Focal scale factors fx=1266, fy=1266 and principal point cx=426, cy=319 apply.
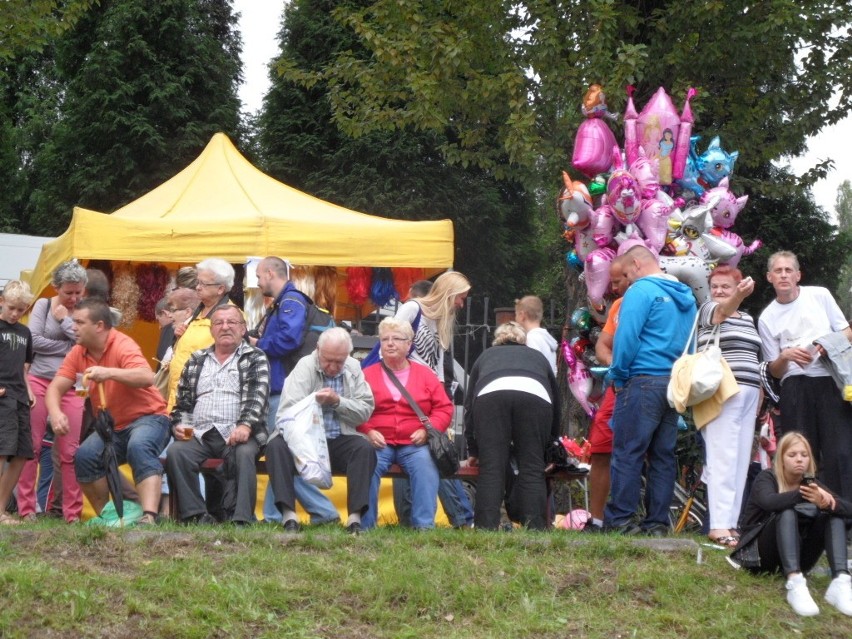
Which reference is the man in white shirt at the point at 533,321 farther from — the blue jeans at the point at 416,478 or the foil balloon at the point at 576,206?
the blue jeans at the point at 416,478

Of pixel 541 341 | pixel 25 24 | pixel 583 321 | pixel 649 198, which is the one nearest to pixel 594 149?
pixel 649 198

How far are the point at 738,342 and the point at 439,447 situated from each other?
205 cm

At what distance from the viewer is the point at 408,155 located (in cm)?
2662

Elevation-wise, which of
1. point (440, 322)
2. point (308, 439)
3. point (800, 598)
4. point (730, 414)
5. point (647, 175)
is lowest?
point (800, 598)

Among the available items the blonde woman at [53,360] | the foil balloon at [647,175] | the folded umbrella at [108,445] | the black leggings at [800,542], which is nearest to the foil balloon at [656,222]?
the foil balloon at [647,175]

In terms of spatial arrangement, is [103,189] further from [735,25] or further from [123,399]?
[123,399]

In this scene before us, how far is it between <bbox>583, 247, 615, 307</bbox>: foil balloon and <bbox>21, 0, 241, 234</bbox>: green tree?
747 inches

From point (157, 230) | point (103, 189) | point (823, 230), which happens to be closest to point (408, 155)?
point (103, 189)

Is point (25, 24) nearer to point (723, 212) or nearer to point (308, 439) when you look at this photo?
point (723, 212)

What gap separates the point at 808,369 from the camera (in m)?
8.20

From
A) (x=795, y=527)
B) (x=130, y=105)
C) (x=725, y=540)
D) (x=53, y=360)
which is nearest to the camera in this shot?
(x=795, y=527)

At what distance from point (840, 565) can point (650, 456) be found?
5.23ft

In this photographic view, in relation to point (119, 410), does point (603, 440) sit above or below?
below

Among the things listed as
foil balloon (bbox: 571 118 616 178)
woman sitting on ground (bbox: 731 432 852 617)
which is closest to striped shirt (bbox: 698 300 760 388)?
woman sitting on ground (bbox: 731 432 852 617)
